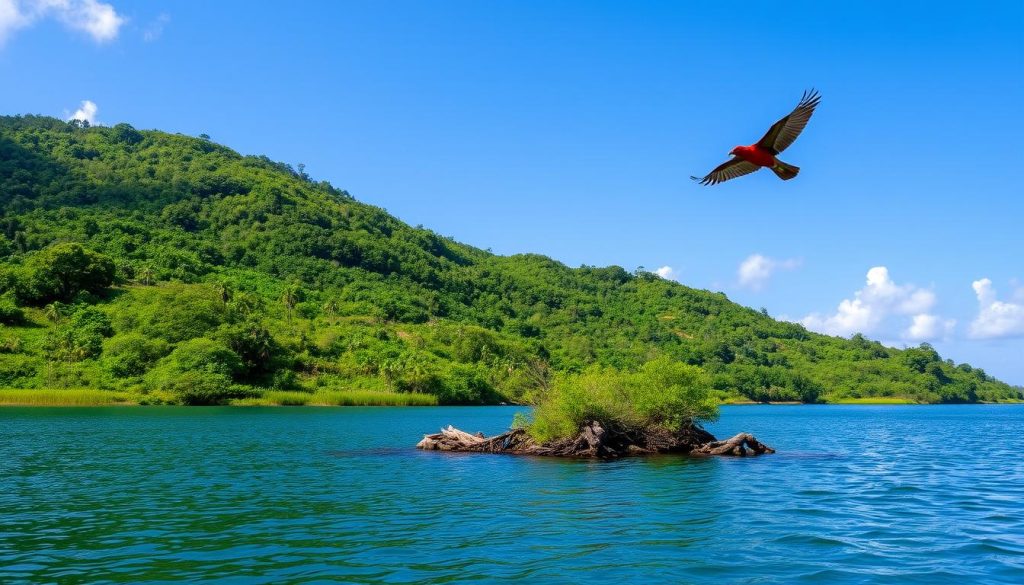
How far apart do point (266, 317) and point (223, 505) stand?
152492 millimetres

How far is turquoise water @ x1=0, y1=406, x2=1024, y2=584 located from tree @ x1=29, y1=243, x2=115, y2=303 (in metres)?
114

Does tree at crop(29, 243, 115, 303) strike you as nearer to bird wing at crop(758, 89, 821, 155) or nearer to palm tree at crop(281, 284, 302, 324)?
palm tree at crop(281, 284, 302, 324)

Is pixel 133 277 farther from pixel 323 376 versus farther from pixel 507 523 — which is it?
pixel 507 523

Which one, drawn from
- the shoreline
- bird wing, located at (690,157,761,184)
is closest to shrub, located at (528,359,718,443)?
bird wing, located at (690,157,761,184)

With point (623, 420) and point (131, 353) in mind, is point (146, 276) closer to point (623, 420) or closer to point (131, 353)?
point (131, 353)

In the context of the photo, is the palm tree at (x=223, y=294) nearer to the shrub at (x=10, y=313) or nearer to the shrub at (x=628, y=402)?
the shrub at (x=10, y=313)

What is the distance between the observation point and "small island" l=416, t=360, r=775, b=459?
49219mm

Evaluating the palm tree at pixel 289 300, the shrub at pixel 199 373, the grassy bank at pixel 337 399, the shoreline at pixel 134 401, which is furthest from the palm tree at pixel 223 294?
the shoreline at pixel 134 401

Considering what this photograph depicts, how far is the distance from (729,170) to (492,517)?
18.8m

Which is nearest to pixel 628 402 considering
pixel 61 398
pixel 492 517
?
pixel 492 517

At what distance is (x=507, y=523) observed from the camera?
2653 cm

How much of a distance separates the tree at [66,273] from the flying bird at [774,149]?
552 feet

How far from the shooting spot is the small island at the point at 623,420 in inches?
1938

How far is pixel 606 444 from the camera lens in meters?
50.1
